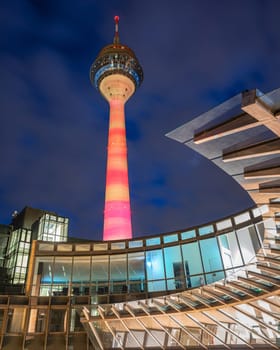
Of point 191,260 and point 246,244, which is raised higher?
point 246,244

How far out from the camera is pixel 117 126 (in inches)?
1918

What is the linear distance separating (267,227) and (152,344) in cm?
1076

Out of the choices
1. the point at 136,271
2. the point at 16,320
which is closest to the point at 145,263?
the point at 136,271

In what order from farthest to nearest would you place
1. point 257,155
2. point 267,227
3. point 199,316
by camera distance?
1. point 199,316
2. point 267,227
3. point 257,155

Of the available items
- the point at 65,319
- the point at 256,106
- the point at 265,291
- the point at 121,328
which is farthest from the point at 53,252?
the point at 256,106

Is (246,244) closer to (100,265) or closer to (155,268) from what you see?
(155,268)

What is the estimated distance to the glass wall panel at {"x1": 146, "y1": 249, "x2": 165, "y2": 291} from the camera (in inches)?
898

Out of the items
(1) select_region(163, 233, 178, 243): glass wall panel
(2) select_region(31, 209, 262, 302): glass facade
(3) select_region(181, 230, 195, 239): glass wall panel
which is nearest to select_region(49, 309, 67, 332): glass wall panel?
(2) select_region(31, 209, 262, 302): glass facade

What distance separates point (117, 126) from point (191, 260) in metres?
30.6

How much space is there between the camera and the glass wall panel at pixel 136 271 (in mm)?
23234

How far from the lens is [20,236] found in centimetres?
4091

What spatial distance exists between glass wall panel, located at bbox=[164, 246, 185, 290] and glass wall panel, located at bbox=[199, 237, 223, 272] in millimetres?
1852

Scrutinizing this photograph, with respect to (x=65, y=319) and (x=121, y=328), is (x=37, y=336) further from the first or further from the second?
(x=121, y=328)

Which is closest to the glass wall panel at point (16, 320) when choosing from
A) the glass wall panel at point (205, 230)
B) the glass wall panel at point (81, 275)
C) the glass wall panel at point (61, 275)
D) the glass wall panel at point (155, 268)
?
the glass wall panel at point (61, 275)
